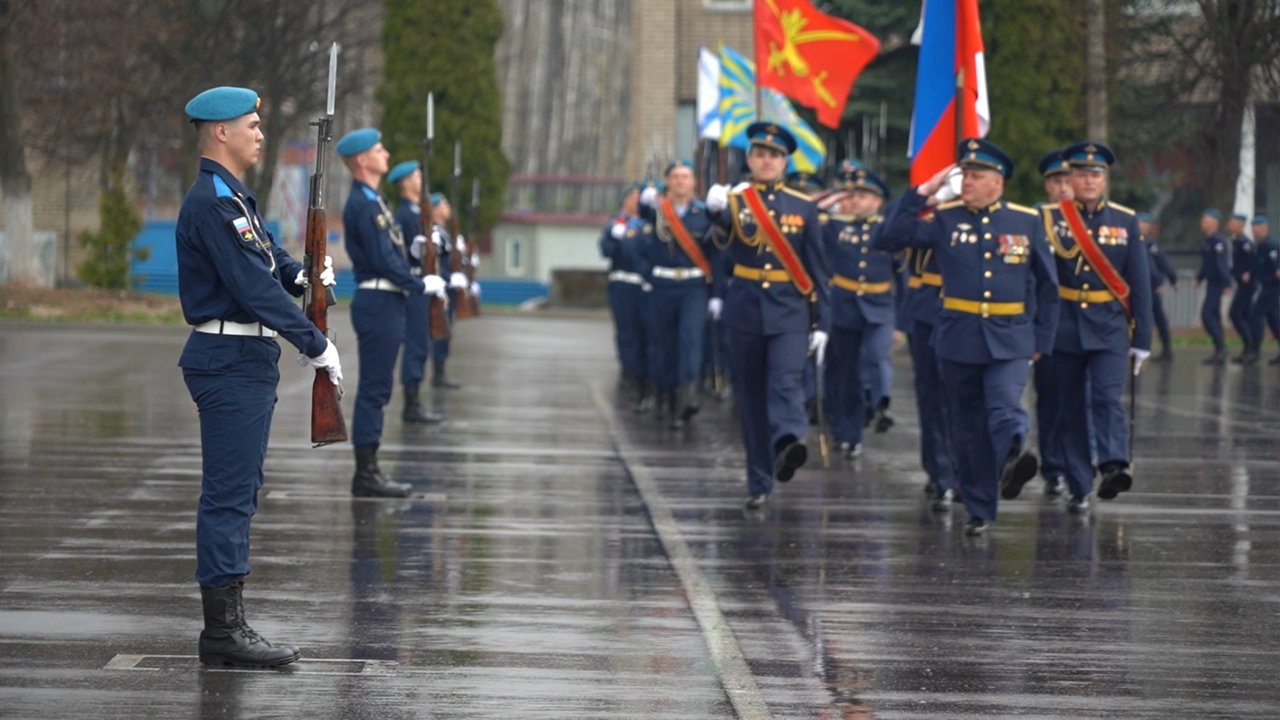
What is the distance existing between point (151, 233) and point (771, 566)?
116 ft

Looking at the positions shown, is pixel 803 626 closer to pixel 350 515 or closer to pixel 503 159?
pixel 350 515

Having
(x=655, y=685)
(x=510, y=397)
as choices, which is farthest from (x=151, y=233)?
(x=655, y=685)

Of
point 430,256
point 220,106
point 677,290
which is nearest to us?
point 220,106

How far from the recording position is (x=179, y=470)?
11844 mm

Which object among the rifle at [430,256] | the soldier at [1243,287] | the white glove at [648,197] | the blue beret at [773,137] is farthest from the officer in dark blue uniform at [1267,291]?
the blue beret at [773,137]

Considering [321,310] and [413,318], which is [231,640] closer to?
[321,310]

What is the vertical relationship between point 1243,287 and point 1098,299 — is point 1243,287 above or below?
below

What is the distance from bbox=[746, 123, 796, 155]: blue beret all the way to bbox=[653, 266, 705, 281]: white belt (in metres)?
4.59

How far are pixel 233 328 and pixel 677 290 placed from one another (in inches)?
353

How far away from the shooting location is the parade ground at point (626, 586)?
6.39m

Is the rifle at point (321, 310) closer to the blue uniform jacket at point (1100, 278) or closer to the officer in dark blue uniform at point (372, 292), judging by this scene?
the officer in dark blue uniform at point (372, 292)

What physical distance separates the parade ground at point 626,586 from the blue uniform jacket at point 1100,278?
94 cm

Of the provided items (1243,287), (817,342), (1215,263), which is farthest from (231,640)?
(1243,287)

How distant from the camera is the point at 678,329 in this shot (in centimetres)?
1557
